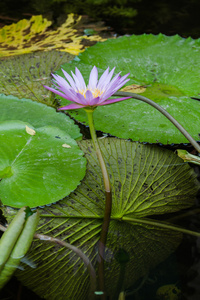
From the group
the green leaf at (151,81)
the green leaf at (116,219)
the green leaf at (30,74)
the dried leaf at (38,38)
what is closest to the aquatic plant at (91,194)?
the green leaf at (116,219)

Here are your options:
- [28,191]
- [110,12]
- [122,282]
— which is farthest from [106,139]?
[110,12]

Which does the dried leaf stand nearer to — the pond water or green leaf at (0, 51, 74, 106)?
Answer: green leaf at (0, 51, 74, 106)

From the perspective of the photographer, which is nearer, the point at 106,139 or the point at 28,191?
the point at 28,191

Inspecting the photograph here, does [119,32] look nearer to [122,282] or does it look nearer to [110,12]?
[110,12]

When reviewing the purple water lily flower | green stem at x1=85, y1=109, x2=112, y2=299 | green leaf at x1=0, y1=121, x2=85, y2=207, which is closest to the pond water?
green stem at x1=85, y1=109, x2=112, y2=299

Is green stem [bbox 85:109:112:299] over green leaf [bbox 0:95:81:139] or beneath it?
beneath

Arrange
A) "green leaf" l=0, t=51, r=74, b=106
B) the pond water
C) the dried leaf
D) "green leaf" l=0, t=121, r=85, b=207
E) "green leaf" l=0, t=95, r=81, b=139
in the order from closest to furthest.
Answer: the pond water < "green leaf" l=0, t=121, r=85, b=207 < "green leaf" l=0, t=95, r=81, b=139 < "green leaf" l=0, t=51, r=74, b=106 < the dried leaf

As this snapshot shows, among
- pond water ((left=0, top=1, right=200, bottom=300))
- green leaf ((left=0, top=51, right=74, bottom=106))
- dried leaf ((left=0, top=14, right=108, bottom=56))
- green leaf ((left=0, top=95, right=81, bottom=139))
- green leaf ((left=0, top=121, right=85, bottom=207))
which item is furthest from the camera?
dried leaf ((left=0, top=14, right=108, bottom=56))
